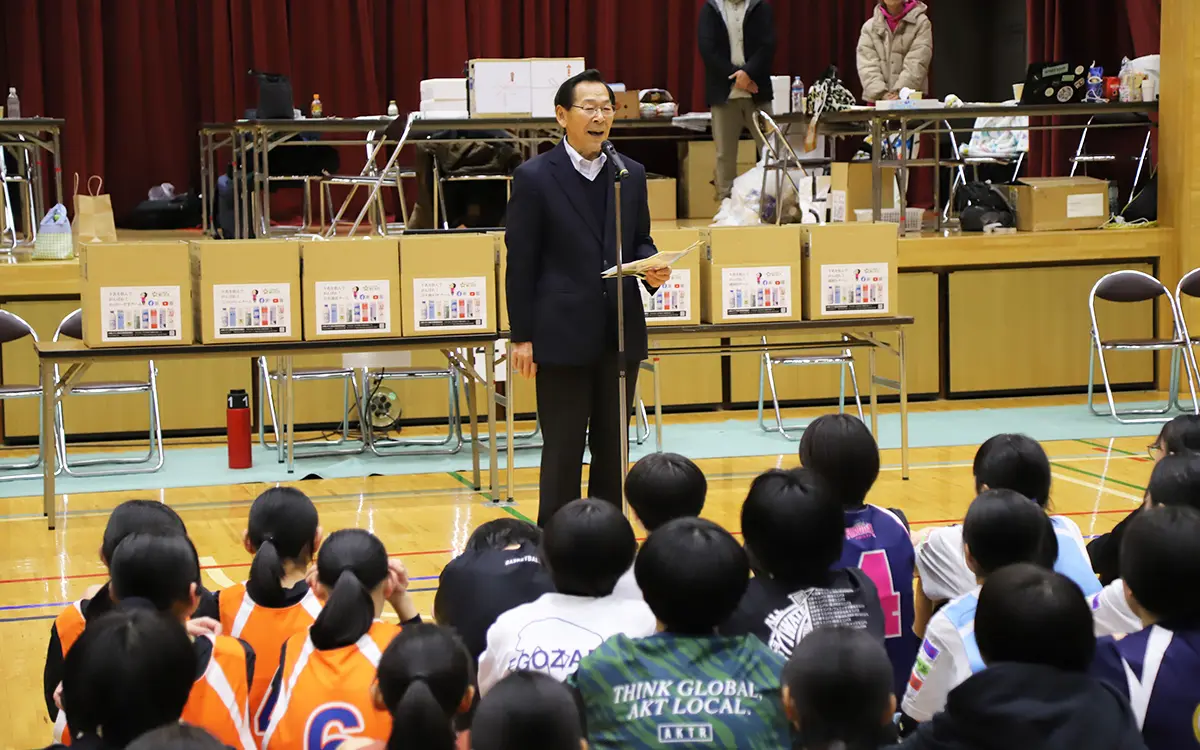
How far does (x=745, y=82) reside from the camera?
1060cm

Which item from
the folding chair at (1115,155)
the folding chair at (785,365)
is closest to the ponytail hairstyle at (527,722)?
the folding chair at (785,365)

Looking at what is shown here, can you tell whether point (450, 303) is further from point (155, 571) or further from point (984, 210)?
point (984, 210)

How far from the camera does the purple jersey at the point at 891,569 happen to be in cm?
335

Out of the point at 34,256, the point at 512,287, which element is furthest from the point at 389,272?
the point at 34,256

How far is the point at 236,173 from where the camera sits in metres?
9.63

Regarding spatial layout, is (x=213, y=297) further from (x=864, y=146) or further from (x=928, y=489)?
(x=864, y=146)

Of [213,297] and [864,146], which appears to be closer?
[213,297]

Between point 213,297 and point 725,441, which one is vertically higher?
point 213,297

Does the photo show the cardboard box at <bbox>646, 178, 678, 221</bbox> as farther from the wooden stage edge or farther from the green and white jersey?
the green and white jersey

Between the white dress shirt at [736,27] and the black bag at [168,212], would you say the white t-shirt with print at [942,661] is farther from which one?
the black bag at [168,212]

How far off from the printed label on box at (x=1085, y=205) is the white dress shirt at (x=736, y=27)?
2.40 meters

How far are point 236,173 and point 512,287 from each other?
506 centimetres

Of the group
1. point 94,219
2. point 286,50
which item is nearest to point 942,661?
point 94,219

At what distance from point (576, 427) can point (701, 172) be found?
793cm
